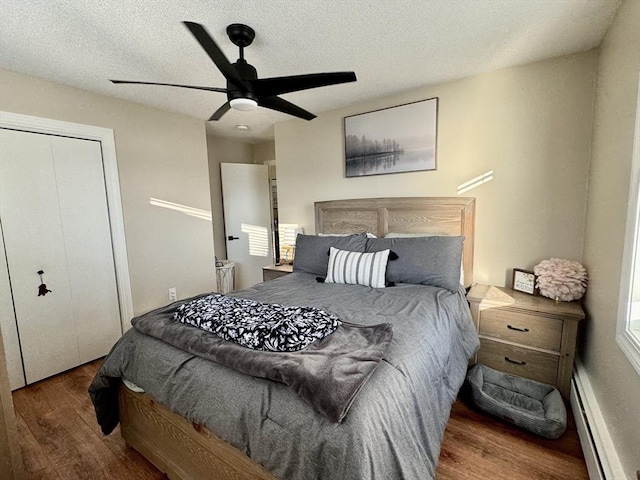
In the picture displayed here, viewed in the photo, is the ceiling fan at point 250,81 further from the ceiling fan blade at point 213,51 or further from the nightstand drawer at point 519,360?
the nightstand drawer at point 519,360

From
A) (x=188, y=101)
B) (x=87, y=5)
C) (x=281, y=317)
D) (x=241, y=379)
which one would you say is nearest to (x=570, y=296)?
(x=281, y=317)

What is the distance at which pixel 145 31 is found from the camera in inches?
68.4

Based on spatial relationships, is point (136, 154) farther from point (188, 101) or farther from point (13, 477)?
point (13, 477)

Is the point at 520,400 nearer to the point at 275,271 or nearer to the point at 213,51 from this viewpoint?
the point at 275,271

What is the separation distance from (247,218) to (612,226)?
12.5 ft

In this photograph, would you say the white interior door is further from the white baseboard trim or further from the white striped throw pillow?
the white baseboard trim

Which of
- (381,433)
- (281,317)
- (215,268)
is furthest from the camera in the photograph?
(215,268)

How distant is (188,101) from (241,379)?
2752 mm

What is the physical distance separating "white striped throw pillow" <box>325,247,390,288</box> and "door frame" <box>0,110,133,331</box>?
2001 mm

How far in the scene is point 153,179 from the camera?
3.02m

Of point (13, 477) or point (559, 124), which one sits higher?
point (559, 124)

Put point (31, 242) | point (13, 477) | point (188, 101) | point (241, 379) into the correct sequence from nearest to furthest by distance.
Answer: point (241, 379), point (13, 477), point (31, 242), point (188, 101)

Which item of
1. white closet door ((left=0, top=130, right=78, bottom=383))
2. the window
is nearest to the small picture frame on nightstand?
the window

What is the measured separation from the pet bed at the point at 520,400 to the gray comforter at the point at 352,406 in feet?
0.98
